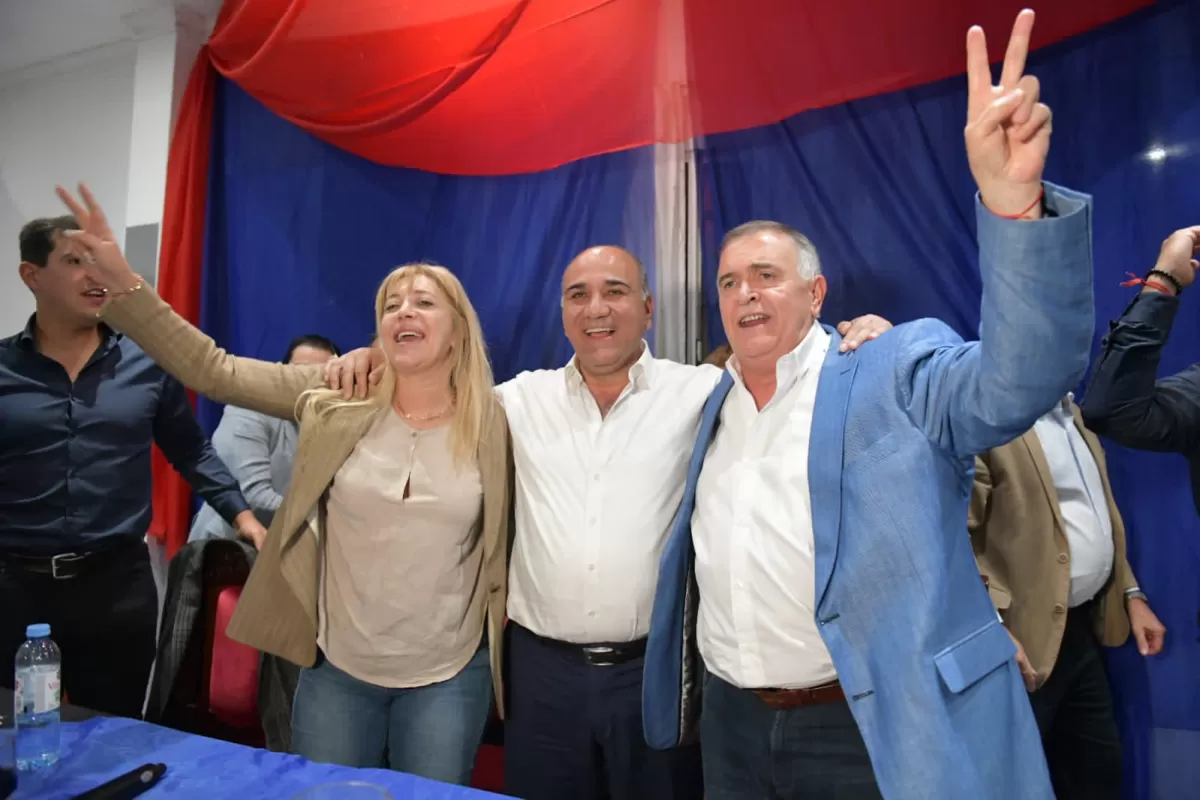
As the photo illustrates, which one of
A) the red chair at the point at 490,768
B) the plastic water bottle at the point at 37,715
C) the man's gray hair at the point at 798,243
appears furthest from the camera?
the red chair at the point at 490,768

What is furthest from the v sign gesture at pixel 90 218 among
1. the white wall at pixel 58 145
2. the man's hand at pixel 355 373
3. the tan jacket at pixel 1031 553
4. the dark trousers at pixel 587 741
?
the tan jacket at pixel 1031 553

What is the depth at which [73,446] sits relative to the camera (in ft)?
6.62

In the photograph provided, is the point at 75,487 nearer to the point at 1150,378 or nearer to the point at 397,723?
the point at 397,723

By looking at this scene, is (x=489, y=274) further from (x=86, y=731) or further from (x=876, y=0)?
(x=86, y=731)

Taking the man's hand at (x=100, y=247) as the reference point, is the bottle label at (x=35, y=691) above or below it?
below

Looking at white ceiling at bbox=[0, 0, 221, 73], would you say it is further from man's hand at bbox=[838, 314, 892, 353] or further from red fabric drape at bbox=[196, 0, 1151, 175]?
man's hand at bbox=[838, 314, 892, 353]

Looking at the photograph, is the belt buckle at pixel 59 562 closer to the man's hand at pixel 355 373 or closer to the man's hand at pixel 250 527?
the man's hand at pixel 250 527

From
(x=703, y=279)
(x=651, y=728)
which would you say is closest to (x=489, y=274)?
(x=703, y=279)

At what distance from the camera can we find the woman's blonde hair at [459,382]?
167 cm

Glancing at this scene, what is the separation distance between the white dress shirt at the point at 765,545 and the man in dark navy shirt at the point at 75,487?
1.35 m

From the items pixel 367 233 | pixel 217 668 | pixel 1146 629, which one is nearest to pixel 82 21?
pixel 367 233

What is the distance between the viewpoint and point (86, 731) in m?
1.27

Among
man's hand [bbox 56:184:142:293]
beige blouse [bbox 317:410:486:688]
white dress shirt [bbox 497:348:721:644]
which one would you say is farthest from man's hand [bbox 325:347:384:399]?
man's hand [bbox 56:184:142:293]

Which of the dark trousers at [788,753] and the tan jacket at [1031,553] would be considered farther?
the tan jacket at [1031,553]
